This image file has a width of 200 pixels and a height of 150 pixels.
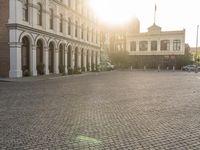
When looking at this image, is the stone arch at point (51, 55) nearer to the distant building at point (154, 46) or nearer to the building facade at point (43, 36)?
the building facade at point (43, 36)

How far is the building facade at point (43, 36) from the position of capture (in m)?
21.5

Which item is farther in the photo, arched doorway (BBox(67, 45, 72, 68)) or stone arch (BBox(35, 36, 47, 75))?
arched doorway (BBox(67, 45, 72, 68))

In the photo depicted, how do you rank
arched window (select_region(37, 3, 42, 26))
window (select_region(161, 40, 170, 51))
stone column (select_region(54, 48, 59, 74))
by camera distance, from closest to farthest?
arched window (select_region(37, 3, 42, 26)) < stone column (select_region(54, 48, 59, 74)) < window (select_region(161, 40, 170, 51))

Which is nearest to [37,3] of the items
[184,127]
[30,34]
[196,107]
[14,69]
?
[30,34]

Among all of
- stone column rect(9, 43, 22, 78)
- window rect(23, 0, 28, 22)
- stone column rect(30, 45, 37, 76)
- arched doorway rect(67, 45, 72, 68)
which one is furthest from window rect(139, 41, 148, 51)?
stone column rect(9, 43, 22, 78)

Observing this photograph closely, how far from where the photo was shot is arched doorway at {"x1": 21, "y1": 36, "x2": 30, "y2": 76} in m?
23.4

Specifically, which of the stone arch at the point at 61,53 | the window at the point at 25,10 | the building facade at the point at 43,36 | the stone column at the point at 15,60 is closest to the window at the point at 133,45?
the building facade at the point at 43,36

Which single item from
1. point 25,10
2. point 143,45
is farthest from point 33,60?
point 143,45

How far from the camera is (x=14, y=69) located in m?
21.7

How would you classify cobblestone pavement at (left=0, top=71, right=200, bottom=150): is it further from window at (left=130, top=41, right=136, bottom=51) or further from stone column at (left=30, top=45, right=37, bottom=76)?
window at (left=130, top=41, right=136, bottom=51)

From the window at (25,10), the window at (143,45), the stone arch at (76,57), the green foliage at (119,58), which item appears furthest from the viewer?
the window at (143,45)

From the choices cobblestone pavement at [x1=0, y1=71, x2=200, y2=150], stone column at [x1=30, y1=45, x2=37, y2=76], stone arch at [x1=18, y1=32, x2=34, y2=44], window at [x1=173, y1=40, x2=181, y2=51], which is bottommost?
cobblestone pavement at [x1=0, y1=71, x2=200, y2=150]

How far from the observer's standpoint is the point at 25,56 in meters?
24.0

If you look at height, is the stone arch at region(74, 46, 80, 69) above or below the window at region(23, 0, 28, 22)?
below
